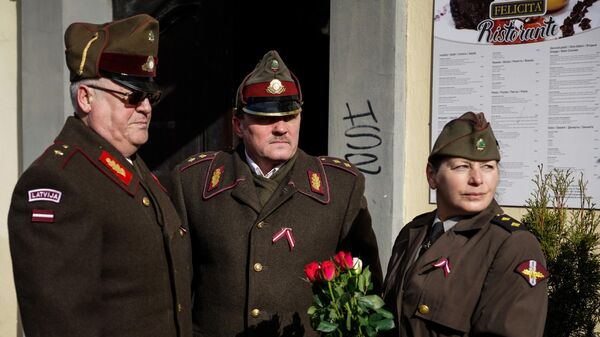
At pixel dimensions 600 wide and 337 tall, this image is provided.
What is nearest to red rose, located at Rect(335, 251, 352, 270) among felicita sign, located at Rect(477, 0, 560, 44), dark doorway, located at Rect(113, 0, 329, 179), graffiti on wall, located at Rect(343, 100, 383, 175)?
graffiti on wall, located at Rect(343, 100, 383, 175)

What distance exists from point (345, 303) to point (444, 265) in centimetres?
35

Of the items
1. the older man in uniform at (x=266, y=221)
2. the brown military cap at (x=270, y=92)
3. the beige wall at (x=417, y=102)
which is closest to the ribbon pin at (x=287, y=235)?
the older man in uniform at (x=266, y=221)

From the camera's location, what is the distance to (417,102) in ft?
15.3

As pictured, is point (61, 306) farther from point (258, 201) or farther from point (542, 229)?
point (542, 229)

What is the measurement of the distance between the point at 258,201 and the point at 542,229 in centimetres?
171

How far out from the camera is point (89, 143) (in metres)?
2.46

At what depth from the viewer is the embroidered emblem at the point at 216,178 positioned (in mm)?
3207

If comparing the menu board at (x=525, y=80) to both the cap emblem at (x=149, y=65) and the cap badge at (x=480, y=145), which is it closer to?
the cap badge at (x=480, y=145)

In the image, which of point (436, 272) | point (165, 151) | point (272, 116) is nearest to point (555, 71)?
point (272, 116)

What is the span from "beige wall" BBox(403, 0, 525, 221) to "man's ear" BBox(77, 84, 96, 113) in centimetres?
260

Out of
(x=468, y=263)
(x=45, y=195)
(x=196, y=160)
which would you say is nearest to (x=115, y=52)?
(x=45, y=195)

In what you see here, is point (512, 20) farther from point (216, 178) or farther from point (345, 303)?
point (345, 303)

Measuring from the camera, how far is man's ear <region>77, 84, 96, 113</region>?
249 centimetres

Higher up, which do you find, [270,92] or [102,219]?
[270,92]
